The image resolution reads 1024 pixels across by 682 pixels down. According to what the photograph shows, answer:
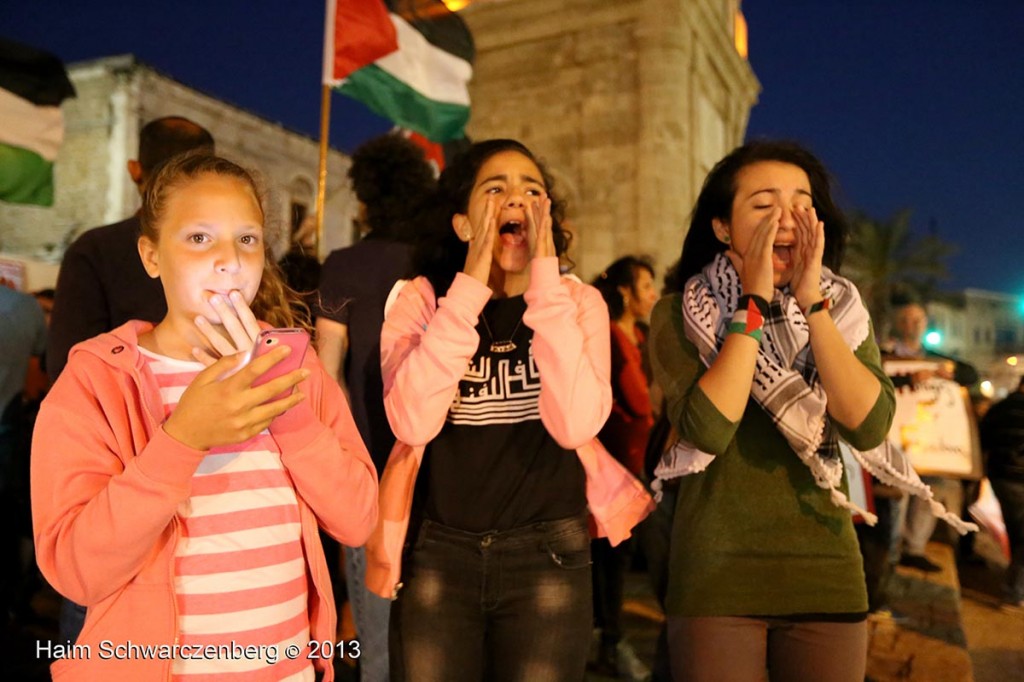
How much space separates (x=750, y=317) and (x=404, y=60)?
189 inches

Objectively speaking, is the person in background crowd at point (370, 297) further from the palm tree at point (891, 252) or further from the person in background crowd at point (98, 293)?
the palm tree at point (891, 252)

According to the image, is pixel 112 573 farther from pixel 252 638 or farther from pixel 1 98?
pixel 1 98

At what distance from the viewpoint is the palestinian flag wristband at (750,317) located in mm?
1900

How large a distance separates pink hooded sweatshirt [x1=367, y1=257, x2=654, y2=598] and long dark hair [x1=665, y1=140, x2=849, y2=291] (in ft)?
1.69

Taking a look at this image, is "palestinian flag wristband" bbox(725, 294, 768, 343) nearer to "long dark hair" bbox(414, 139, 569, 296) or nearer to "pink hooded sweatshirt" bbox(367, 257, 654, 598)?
"pink hooded sweatshirt" bbox(367, 257, 654, 598)

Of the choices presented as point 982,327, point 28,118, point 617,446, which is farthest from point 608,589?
point 982,327

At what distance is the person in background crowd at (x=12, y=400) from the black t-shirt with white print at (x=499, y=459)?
3.02 m

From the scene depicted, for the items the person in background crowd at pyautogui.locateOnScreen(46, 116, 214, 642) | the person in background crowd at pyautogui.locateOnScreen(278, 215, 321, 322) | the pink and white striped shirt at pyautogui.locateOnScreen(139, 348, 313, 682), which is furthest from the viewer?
the person in background crowd at pyautogui.locateOnScreen(278, 215, 321, 322)

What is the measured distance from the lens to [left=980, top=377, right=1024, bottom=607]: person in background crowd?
601 cm

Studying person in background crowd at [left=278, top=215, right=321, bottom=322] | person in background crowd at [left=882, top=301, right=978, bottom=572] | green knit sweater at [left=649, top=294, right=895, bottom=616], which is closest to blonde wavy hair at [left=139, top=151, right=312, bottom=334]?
green knit sweater at [left=649, top=294, right=895, bottom=616]

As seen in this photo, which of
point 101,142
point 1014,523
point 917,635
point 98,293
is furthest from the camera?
point 101,142

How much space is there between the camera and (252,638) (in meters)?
1.47

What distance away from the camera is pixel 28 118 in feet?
18.6

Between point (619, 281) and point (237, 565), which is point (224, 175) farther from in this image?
point (619, 281)
